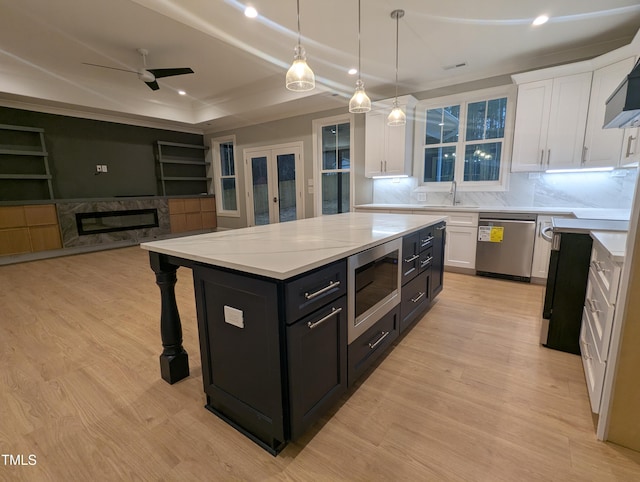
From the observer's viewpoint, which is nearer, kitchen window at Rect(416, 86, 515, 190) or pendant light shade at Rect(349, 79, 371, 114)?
pendant light shade at Rect(349, 79, 371, 114)

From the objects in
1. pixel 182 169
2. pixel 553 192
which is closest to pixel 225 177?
pixel 182 169

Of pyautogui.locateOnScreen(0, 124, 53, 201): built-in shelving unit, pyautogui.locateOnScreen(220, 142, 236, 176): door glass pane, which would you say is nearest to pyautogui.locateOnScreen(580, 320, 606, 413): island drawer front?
pyautogui.locateOnScreen(220, 142, 236, 176): door glass pane

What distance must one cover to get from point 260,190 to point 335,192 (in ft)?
6.86

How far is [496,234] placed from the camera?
11.9 ft

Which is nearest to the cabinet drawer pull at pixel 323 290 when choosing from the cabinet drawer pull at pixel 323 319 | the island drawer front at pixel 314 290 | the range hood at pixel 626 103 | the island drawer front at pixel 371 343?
the island drawer front at pixel 314 290

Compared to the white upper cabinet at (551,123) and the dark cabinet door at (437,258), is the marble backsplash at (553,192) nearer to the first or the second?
the white upper cabinet at (551,123)

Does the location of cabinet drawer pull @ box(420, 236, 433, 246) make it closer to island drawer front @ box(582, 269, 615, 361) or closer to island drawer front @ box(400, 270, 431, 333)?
island drawer front @ box(400, 270, 431, 333)

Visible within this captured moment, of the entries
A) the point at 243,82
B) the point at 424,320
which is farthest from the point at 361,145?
the point at 424,320

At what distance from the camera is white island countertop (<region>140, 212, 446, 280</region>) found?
1203mm

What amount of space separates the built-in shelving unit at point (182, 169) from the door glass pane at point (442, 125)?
5.65 meters

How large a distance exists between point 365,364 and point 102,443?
4.56 ft

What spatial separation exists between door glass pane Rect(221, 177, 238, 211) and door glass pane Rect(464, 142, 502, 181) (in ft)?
17.5

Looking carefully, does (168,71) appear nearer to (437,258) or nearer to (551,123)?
(437,258)

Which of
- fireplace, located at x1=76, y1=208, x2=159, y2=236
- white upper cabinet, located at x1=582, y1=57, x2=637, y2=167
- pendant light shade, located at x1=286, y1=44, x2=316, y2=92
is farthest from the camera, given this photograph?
fireplace, located at x1=76, y1=208, x2=159, y2=236
